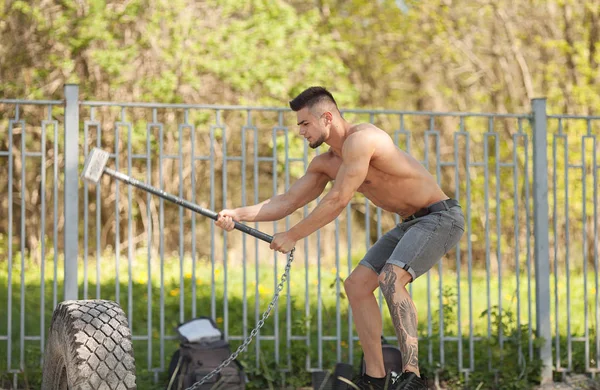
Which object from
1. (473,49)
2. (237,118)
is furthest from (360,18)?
(237,118)

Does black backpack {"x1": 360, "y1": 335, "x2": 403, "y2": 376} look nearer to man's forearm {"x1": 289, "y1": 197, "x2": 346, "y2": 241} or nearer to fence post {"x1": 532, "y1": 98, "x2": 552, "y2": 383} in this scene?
fence post {"x1": 532, "y1": 98, "x2": 552, "y2": 383}

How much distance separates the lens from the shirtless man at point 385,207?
14.2 feet

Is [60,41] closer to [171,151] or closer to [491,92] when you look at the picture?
[171,151]

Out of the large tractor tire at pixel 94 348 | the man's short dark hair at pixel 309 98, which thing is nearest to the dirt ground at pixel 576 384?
the man's short dark hair at pixel 309 98

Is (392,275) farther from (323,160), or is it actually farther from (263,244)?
(263,244)

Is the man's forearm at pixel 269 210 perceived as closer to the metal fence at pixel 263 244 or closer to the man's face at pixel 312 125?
the man's face at pixel 312 125

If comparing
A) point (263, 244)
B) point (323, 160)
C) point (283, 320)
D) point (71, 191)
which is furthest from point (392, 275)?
point (263, 244)

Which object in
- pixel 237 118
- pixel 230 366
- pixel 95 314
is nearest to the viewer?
pixel 95 314

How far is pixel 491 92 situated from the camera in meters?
13.2

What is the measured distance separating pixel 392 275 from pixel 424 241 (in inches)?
9.6

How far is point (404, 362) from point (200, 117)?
6.95 metres

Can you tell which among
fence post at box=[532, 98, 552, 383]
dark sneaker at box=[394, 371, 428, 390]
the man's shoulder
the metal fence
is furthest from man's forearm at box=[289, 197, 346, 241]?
fence post at box=[532, 98, 552, 383]

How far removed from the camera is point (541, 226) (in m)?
6.22

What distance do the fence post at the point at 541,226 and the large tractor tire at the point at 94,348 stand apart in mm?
3377
